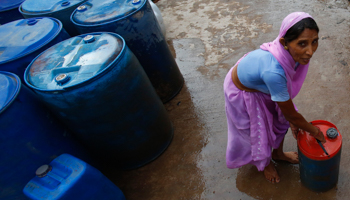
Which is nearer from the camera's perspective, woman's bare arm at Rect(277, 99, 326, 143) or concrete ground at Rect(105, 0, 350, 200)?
woman's bare arm at Rect(277, 99, 326, 143)

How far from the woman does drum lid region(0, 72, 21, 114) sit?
1563mm

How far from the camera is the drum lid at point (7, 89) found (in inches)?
64.4

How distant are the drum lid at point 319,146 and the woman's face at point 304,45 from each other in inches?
22.1

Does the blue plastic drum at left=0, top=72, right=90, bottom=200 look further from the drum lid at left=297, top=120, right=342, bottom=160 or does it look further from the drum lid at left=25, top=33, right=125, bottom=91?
the drum lid at left=297, top=120, right=342, bottom=160

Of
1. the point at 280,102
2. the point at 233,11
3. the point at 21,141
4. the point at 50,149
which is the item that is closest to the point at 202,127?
the point at 280,102

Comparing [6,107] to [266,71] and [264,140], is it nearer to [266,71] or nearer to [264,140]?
[266,71]

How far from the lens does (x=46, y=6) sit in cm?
292

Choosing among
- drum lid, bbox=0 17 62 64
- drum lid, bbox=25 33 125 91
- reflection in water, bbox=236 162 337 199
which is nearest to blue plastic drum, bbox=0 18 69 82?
drum lid, bbox=0 17 62 64

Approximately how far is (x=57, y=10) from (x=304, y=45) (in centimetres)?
272

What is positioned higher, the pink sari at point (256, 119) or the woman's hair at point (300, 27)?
the woman's hair at point (300, 27)

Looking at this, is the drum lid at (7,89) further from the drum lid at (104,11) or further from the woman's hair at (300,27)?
the woman's hair at (300,27)

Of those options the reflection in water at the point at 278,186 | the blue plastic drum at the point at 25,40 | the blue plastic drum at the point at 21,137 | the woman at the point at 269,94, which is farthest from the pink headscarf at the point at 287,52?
the blue plastic drum at the point at 25,40

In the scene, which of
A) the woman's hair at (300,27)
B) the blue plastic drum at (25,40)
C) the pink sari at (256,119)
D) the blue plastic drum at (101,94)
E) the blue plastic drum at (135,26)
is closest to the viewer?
the woman's hair at (300,27)

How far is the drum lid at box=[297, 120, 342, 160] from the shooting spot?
1.50 meters
